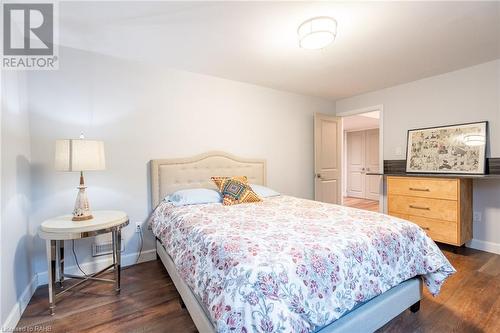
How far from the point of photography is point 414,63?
2.78 metres

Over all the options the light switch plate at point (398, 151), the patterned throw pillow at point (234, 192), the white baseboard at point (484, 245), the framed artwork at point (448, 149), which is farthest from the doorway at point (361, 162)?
the patterned throw pillow at point (234, 192)

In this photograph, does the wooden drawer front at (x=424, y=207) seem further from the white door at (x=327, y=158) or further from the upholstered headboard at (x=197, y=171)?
the upholstered headboard at (x=197, y=171)

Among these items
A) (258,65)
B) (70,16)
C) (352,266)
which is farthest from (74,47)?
(352,266)

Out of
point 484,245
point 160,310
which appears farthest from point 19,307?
point 484,245

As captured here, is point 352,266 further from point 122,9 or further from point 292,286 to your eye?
point 122,9

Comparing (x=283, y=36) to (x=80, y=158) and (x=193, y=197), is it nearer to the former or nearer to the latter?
(x=193, y=197)

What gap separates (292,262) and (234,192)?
1.54 meters

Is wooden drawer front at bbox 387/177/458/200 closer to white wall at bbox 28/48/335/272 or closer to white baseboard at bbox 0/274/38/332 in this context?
A: white wall at bbox 28/48/335/272

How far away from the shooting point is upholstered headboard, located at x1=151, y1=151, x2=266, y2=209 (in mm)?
2707

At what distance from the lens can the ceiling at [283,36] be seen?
1773 mm

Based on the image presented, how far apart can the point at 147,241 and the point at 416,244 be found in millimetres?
2593

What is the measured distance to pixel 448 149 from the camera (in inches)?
121

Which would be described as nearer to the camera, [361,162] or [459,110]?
[459,110]

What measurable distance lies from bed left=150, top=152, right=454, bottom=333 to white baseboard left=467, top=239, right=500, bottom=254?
1848 mm
